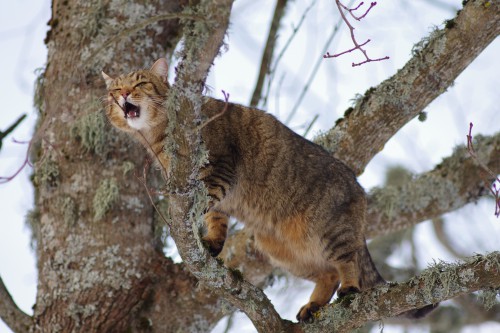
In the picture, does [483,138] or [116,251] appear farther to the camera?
[483,138]

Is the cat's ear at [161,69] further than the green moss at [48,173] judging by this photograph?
No

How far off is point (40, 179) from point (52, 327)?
1070mm

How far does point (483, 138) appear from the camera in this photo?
5277 mm

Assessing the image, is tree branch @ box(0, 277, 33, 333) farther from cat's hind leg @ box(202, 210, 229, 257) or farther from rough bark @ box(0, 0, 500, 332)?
cat's hind leg @ box(202, 210, 229, 257)

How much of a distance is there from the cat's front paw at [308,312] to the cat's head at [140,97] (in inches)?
61.2

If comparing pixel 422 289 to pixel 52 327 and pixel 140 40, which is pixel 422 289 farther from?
pixel 140 40

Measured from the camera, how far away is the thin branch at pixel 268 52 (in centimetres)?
566

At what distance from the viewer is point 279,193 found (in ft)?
13.8

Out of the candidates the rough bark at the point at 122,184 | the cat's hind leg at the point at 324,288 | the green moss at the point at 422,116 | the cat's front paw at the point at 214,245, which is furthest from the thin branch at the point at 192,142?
the green moss at the point at 422,116

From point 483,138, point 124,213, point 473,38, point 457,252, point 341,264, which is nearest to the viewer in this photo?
point 473,38

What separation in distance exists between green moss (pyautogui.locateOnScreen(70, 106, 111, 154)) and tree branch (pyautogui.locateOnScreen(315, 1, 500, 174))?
5.33 feet

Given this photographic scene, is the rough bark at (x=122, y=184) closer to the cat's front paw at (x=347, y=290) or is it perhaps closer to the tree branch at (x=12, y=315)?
the tree branch at (x=12, y=315)

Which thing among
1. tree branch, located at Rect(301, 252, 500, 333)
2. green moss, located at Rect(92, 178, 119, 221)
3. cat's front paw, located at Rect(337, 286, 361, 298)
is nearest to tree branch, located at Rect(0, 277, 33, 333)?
green moss, located at Rect(92, 178, 119, 221)

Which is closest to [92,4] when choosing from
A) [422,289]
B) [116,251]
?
[116,251]
